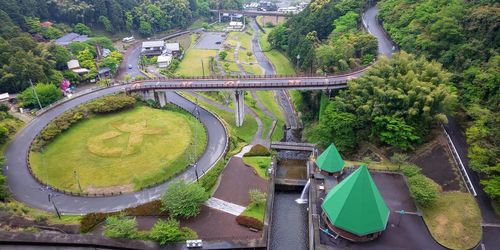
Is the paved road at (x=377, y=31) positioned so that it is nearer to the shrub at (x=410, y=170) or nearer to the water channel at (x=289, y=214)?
the shrub at (x=410, y=170)

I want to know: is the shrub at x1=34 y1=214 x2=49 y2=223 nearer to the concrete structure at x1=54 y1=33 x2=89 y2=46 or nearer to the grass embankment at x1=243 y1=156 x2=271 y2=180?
the grass embankment at x1=243 y1=156 x2=271 y2=180

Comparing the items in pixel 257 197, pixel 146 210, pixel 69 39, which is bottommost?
pixel 146 210

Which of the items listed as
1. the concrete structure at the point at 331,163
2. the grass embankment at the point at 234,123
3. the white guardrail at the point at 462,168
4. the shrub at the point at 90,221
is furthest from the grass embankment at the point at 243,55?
the shrub at the point at 90,221

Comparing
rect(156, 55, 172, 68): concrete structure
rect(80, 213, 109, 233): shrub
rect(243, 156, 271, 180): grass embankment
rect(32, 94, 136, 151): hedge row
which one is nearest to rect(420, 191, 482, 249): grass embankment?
rect(243, 156, 271, 180): grass embankment

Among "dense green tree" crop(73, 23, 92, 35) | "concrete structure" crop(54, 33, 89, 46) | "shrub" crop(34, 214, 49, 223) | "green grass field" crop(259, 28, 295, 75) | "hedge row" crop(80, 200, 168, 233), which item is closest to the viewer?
"hedge row" crop(80, 200, 168, 233)

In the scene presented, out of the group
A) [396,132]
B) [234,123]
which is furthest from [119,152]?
[396,132]

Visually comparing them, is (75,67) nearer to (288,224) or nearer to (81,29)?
(81,29)
